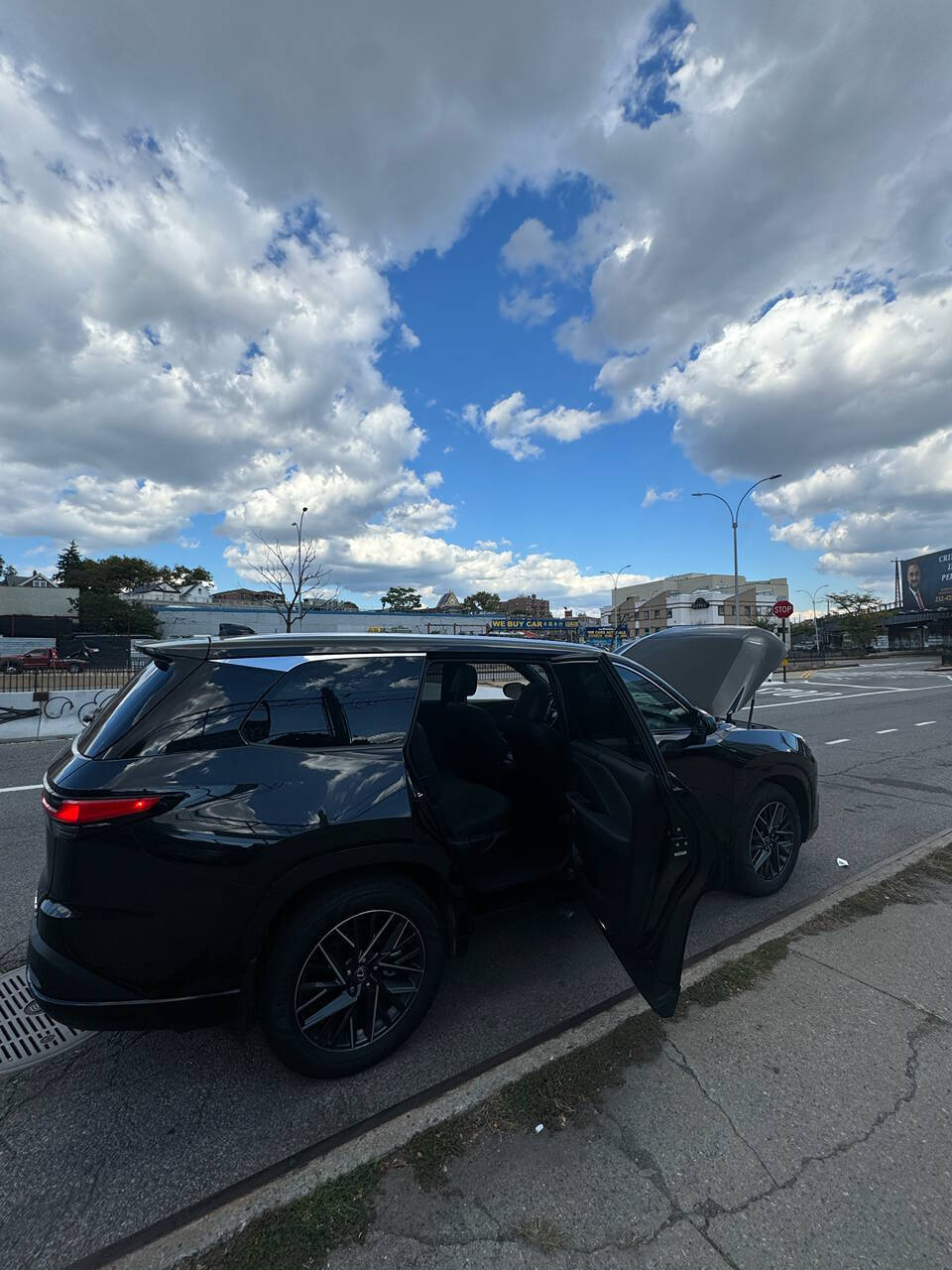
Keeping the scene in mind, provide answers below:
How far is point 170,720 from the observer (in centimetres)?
217

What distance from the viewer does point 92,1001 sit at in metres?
2.01

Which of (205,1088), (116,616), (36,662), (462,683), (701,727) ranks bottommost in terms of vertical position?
(205,1088)

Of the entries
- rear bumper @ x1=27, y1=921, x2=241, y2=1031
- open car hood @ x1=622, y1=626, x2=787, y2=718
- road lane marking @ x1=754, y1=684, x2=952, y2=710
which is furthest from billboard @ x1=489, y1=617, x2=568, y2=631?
rear bumper @ x1=27, y1=921, x2=241, y2=1031

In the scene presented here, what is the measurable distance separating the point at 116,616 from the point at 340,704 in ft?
195

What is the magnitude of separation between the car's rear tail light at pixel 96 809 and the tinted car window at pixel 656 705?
2.71 m

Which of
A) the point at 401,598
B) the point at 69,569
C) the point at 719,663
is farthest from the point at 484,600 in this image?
the point at 719,663

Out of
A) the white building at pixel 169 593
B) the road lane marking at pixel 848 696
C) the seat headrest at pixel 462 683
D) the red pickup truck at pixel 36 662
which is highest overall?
the white building at pixel 169 593

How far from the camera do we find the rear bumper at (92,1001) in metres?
2.01

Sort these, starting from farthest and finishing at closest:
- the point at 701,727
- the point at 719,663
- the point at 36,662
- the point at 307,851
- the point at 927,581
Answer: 1. the point at 927,581
2. the point at 36,662
3. the point at 719,663
4. the point at 701,727
5. the point at 307,851

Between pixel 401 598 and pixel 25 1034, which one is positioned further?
pixel 401 598

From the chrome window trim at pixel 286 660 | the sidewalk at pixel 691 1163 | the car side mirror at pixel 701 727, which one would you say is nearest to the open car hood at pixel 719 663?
the car side mirror at pixel 701 727

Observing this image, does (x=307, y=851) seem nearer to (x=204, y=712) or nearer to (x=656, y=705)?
(x=204, y=712)

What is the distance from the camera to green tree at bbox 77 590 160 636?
50.8m

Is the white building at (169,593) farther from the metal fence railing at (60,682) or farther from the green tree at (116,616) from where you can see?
the metal fence railing at (60,682)
